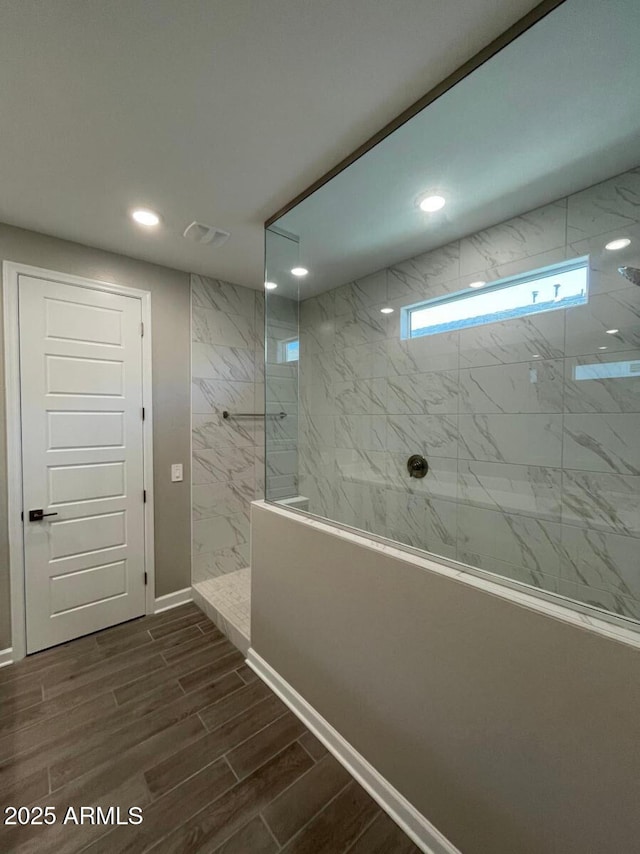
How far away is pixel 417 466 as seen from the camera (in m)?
2.38

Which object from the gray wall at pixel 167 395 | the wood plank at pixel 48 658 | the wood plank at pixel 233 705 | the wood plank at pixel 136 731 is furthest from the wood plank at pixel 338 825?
the gray wall at pixel 167 395

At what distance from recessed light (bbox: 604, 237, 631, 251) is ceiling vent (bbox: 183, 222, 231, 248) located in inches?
81.7

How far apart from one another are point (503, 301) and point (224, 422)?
2267 mm

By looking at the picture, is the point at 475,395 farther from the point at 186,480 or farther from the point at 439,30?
the point at 186,480

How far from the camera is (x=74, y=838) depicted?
117cm

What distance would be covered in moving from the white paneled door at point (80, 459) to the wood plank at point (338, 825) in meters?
1.86

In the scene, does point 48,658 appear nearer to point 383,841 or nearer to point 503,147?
point 383,841

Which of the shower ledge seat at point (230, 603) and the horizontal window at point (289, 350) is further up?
the horizontal window at point (289, 350)

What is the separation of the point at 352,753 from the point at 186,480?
6.68ft

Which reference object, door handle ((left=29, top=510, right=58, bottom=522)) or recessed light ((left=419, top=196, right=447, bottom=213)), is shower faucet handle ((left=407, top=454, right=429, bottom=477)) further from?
door handle ((left=29, top=510, right=58, bottom=522))

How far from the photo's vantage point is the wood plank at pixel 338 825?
1.15m

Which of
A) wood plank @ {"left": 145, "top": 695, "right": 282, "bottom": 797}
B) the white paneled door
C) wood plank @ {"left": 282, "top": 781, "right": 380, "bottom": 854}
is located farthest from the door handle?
wood plank @ {"left": 282, "top": 781, "right": 380, "bottom": 854}

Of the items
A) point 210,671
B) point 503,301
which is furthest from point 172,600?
point 503,301

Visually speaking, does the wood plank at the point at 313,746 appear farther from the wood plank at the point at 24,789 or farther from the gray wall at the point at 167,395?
the gray wall at the point at 167,395
